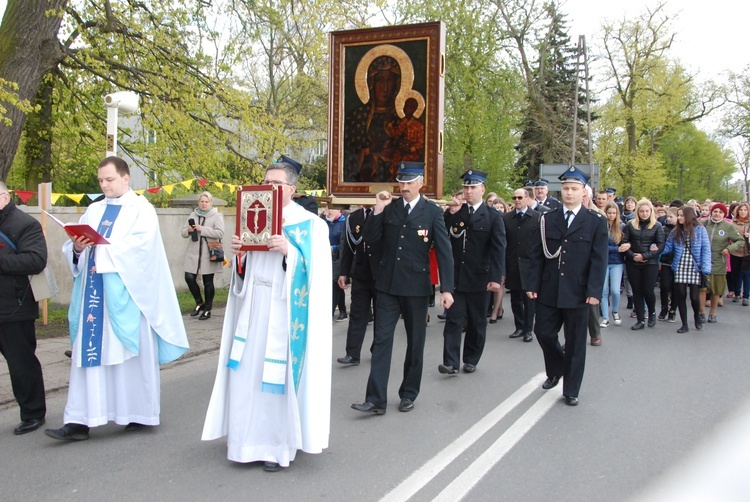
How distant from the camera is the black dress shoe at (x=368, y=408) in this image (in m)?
5.67

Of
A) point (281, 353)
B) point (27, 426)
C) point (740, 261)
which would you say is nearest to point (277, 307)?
point (281, 353)

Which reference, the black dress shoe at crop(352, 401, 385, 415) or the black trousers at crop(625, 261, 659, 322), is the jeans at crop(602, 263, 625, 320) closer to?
the black trousers at crop(625, 261, 659, 322)

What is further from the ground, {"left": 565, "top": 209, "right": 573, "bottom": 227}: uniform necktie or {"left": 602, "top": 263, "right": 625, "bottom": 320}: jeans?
{"left": 565, "top": 209, "right": 573, "bottom": 227}: uniform necktie

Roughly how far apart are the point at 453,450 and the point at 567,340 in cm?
193

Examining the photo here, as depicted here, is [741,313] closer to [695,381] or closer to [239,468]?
[695,381]

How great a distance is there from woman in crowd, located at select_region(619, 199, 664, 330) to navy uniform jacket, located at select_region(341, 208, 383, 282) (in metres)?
4.37

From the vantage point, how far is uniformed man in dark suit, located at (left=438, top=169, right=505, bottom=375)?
23.8 ft

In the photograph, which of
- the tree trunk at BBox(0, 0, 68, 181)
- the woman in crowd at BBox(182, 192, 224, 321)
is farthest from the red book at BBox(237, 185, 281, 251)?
the tree trunk at BBox(0, 0, 68, 181)

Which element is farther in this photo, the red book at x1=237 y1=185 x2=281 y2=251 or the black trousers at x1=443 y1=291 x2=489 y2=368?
the black trousers at x1=443 y1=291 x2=489 y2=368

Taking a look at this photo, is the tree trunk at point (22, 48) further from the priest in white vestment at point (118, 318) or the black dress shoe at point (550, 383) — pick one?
the black dress shoe at point (550, 383)

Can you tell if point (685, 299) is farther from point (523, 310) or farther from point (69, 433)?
point (69, 433)

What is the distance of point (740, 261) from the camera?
14234 millimetres

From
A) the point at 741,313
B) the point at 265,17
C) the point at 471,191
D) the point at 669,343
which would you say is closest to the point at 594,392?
the point at 471,191

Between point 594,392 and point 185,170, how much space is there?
28.1 feet
